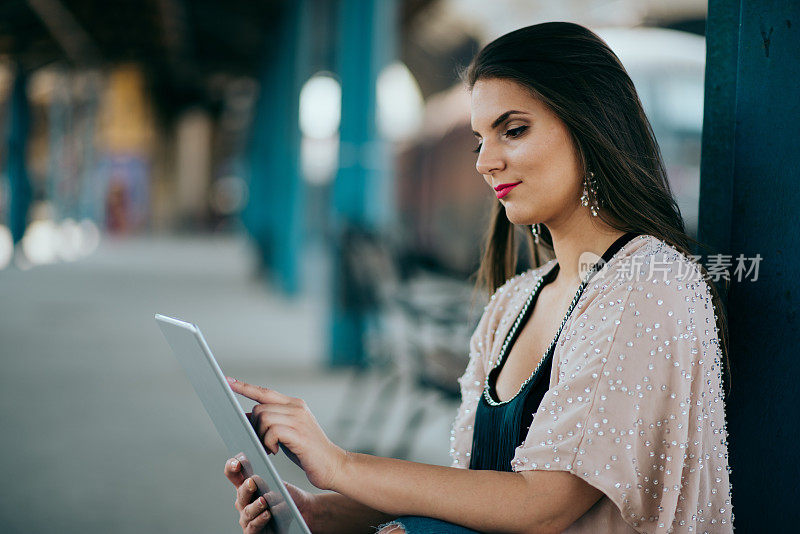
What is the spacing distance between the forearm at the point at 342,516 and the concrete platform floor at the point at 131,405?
157cm

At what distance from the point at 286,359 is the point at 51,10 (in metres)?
9.85

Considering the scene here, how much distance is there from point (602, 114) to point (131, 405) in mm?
3817

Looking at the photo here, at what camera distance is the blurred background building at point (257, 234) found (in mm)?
3393

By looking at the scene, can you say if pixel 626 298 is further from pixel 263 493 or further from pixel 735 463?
pixel 263 493

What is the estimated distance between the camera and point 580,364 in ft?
3.25

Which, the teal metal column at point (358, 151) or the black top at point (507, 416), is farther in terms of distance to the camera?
the teal metal column at point (358, 151)

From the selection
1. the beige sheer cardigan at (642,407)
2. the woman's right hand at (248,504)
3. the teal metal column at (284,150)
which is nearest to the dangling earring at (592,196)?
the beige sheer cardigan at (642,407)

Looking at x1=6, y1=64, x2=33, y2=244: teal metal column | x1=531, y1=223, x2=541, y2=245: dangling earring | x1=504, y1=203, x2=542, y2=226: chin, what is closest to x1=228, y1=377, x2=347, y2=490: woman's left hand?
x1=504, y1=203, x2=542, y2=226: chin

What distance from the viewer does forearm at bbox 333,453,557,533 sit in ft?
3.26

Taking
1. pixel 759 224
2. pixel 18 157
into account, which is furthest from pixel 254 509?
pixel 18 157

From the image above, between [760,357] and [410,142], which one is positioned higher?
[410,142]

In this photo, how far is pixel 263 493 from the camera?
1.13 m

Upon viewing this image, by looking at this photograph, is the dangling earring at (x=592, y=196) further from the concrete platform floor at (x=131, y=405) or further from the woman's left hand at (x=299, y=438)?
the concrete platform floor at (x=131, y=405)

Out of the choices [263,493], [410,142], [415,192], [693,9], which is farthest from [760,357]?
[410,142]
